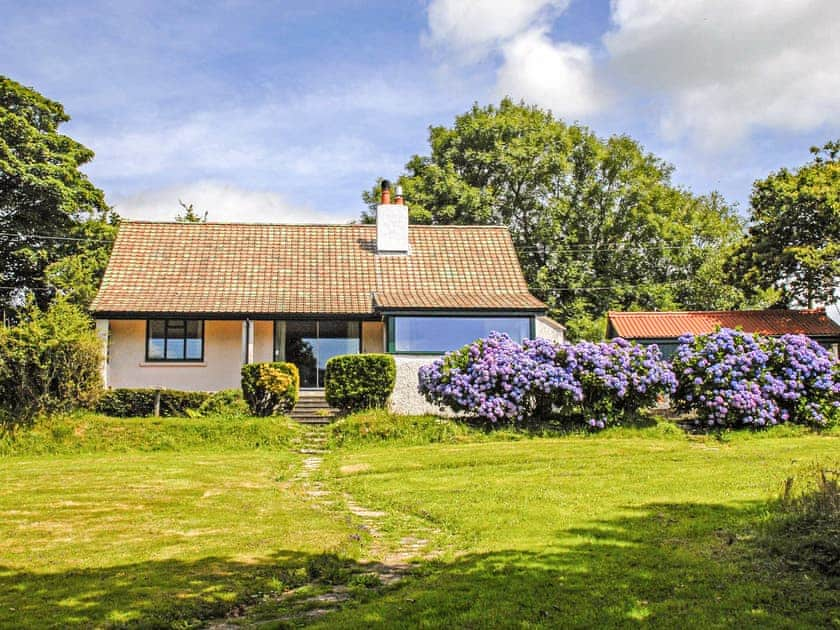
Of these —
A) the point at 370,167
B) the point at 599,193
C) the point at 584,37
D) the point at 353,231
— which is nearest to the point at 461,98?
the point at 370,167

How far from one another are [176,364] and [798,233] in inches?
968

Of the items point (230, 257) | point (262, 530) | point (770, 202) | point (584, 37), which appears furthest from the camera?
point (770, 202)

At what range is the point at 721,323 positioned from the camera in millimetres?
31672

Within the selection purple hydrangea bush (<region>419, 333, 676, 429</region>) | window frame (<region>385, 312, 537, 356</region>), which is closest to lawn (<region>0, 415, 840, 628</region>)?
purple hydrangea bush (<region>419, 333, 676, 429</region>)

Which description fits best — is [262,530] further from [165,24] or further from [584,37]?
[584,37]

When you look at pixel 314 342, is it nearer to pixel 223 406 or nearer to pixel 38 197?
pixel 223 406

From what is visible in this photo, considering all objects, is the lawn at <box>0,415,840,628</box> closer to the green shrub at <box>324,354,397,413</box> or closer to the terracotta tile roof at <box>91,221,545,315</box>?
the green shrub at <box>324,354,397,413</box>

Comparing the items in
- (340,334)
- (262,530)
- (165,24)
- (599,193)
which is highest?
(599,193)

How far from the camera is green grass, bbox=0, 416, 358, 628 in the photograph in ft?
20.5

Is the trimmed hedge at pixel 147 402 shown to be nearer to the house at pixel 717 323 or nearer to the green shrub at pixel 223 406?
the green shrub at pixel 223 406

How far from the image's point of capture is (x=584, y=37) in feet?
54.9

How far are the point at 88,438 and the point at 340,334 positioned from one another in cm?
948

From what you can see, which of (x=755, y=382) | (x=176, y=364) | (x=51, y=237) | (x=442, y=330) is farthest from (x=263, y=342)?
(x=51, y=237)

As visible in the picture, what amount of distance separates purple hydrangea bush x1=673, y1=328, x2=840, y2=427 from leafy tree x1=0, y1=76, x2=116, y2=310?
81.9ft
